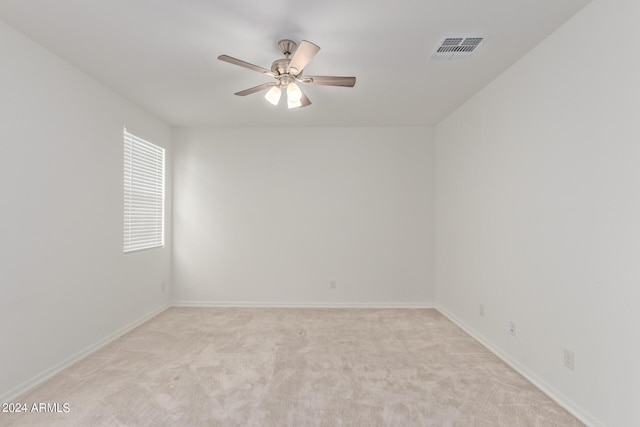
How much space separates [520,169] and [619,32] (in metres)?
1.10

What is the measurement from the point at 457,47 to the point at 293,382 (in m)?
2.91

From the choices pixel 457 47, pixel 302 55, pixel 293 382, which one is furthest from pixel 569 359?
pixel 302 55

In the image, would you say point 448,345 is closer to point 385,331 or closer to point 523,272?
point 385,331

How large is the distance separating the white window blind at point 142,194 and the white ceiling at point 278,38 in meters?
0.68

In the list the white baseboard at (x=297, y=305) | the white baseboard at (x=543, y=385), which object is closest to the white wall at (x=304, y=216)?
the white baseboard at (x=297, y=305)

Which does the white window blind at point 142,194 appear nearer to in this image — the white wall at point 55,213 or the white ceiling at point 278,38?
the white wall at point 55,213

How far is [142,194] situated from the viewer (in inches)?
155

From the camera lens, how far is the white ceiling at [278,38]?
1.98 metres

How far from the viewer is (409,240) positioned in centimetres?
463

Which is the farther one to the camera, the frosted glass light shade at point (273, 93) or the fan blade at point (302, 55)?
the frosted glass light shade at point (273, 93)

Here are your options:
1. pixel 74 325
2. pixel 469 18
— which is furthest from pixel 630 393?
pixel 74 325

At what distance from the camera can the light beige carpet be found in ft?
6.69

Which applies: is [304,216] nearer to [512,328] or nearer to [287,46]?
[287,46]

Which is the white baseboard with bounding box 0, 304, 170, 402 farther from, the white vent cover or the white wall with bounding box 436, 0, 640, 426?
the white vent cover
